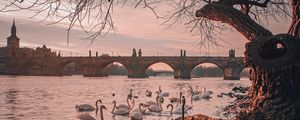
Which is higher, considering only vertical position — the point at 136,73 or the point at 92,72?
the point at 92,72

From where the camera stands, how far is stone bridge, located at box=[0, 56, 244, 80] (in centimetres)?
10006

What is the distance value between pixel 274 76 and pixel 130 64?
104235mm

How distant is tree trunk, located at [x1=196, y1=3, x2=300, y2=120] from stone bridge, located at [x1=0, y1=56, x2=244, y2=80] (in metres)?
88.9

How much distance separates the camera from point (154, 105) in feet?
64.0

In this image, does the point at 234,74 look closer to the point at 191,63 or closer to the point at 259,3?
the point at 191,63

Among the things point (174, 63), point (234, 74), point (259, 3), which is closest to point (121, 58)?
point (174, 63)

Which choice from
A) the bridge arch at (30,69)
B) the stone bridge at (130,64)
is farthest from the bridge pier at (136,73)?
the bridge arch at (30,69)

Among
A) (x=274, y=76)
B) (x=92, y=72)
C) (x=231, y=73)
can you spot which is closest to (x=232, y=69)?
(x=231, y=73)

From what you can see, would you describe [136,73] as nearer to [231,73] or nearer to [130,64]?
[130,64]

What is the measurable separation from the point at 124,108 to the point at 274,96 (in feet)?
45.9

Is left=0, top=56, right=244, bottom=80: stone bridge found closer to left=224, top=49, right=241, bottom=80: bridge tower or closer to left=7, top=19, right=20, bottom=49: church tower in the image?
left=224, top=49, right=241, bottom=80: bridge tower

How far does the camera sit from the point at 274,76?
211 inches

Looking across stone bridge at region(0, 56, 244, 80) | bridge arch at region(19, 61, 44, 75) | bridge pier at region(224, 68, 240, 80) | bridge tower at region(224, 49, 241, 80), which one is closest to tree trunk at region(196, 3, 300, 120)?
stone bridge at region(0, 56, 244, 80)

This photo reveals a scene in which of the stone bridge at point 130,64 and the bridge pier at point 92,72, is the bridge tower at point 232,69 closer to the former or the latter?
the stone bridge at point 130,64
